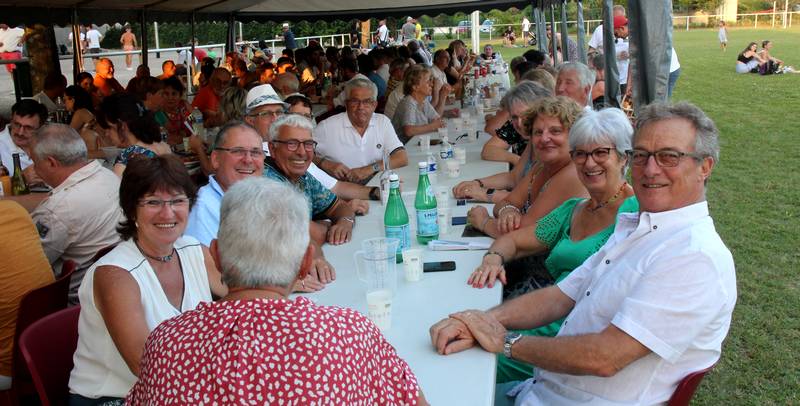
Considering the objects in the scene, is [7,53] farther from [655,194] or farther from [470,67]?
[655,194]

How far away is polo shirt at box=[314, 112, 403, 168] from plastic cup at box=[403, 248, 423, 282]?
2773mm

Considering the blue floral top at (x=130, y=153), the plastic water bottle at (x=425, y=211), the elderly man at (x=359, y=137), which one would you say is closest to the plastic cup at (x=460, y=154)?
the elderly man at (x=359, y=137)

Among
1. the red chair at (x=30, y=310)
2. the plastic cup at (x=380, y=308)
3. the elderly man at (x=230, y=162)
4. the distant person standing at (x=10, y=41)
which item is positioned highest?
the distant person standing at (x=10, y=41)

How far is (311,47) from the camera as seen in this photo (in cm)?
1424

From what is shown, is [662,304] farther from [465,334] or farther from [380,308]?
[380,308]

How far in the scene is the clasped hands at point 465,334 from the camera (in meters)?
2.13

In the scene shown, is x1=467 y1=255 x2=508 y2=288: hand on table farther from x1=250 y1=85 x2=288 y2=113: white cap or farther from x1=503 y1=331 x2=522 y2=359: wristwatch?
x1=250 y1=85 x2=288 y2=113: white cap

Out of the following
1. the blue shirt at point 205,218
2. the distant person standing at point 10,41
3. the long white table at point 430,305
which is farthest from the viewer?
the distant person standing at point 10,41

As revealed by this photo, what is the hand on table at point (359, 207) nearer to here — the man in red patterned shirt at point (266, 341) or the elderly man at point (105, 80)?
the man in red patterned shirt at point (266, 341)

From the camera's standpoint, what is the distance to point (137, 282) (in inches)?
85.3

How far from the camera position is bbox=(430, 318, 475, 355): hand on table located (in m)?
2.12

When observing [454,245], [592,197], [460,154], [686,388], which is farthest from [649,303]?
[460,154]

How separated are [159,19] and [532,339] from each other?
11.6 meters

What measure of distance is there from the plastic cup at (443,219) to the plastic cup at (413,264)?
0.65 m
